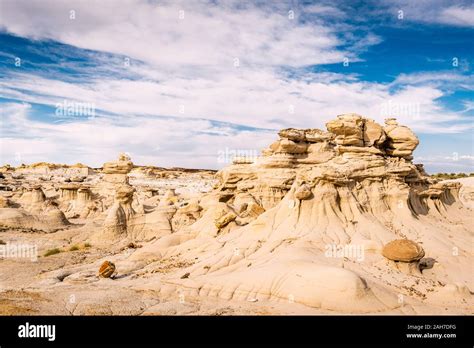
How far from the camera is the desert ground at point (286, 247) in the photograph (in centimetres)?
1114

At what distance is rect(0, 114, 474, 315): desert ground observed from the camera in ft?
36.6

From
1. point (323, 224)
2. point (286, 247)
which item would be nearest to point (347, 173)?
point (323, 224)

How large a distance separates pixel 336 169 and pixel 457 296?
24.1 feet

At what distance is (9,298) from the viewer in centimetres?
1151

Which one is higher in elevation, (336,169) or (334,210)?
(336,169)

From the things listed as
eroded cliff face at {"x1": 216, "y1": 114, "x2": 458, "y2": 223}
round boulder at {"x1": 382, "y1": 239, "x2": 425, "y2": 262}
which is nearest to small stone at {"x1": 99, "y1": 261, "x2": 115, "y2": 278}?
eroded cliff face at {"x1": 216, "y1": 114, "x2": 458, "y2": 223}

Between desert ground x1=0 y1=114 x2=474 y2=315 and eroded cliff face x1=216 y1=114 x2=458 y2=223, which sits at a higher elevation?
eroded cliff face x1=216 y1=114 x2=458 y2=223

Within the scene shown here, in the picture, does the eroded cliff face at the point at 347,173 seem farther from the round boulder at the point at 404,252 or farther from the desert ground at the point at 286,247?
the round boulder at the point at 404,252

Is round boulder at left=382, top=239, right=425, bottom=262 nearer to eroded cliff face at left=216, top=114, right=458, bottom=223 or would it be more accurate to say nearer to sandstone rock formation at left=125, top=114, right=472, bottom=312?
sandstone rock formation at left=125, top=114, right=472, bottom=312

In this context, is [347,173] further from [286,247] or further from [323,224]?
[286,247]

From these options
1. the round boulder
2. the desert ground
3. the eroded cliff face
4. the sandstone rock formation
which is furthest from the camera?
the eroded cliff face
